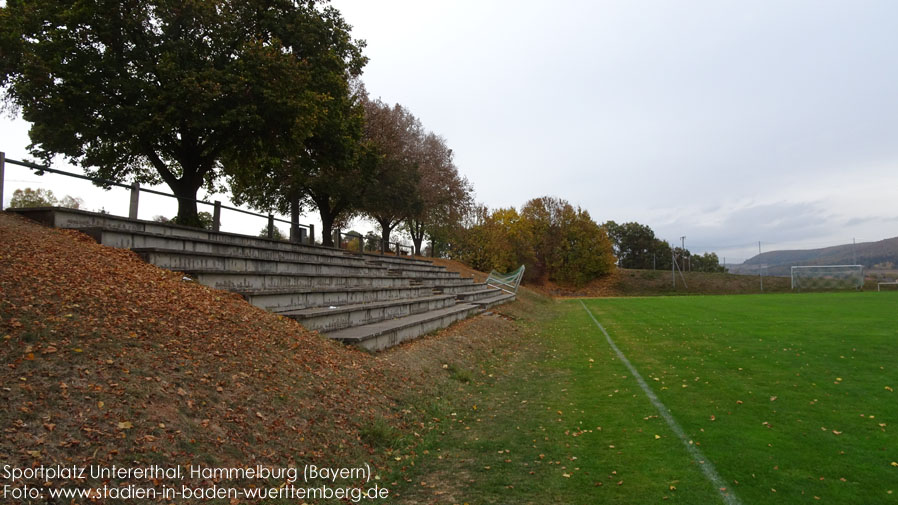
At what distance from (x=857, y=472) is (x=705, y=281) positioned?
5686 cm

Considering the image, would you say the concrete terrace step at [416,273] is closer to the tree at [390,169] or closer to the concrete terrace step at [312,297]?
the tree at [390,169]

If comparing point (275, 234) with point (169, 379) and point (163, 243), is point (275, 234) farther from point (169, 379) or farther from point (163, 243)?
point (169, 379)

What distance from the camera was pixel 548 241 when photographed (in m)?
59.0

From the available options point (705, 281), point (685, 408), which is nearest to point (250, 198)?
point (685, 408)

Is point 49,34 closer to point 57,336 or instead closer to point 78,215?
point 78,215

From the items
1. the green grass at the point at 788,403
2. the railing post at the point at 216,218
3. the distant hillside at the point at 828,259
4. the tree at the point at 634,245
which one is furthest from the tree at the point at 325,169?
the tree at the point at 634,245

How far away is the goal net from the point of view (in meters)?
44.8

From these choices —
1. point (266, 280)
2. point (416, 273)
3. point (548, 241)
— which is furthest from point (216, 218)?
point (548, 241)

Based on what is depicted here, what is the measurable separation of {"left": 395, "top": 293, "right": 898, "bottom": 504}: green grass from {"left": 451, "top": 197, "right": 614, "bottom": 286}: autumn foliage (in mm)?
38472

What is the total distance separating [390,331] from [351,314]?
33.2 inches

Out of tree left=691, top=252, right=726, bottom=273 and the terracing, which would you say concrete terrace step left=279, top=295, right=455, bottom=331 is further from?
tree left=691, top=252, right=726, bottom=273

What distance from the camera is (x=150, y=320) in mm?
5434

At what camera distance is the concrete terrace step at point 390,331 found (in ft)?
27.5

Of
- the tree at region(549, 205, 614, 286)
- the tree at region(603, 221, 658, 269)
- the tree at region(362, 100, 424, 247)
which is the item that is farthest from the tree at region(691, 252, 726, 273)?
the tree at region(362, 100, 424, 247)
